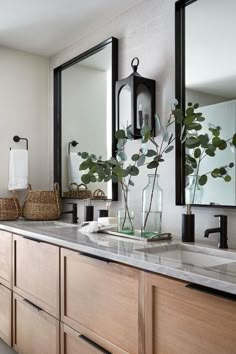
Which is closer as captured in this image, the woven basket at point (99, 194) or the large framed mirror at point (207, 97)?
the large framed mirror at point (207, 97)

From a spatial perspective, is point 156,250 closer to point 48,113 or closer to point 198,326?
point 198,326

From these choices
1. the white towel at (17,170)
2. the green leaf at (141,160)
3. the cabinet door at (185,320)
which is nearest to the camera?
the cabinet door at (185,320)

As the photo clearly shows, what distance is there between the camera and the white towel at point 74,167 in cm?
283

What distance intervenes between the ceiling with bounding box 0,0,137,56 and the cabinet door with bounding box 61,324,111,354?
198 cm

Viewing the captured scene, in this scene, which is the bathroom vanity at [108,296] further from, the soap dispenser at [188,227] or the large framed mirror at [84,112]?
the large framed mirror at [84,112]

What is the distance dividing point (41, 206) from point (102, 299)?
139 cm

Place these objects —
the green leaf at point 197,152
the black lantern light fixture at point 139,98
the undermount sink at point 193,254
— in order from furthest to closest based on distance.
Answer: the black lantern light fixture at point 139,98 < the green leaf at point 197,152 < the undermount sink at point 193,254

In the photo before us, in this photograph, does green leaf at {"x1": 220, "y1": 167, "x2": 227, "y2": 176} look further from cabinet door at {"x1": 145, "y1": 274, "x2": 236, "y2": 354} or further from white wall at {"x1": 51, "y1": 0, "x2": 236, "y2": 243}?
cabinet door at {"x1": 145, "y1": 274, "x2": 236, "y2": 354}

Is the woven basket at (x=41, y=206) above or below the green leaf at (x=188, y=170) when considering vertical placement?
below

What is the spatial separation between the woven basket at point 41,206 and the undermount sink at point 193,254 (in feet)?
4.48

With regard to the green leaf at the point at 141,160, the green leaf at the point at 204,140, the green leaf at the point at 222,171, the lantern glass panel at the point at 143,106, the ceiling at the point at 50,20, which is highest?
the ceiling at the point at 50,20

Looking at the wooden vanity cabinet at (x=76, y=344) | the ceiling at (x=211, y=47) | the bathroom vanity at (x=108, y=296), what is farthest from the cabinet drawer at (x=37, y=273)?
the ceiling at (x=211, y=47)

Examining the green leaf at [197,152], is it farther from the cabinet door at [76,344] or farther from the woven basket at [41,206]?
the woven basket at [41,206]

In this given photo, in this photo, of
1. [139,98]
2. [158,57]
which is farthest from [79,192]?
[158,57]
